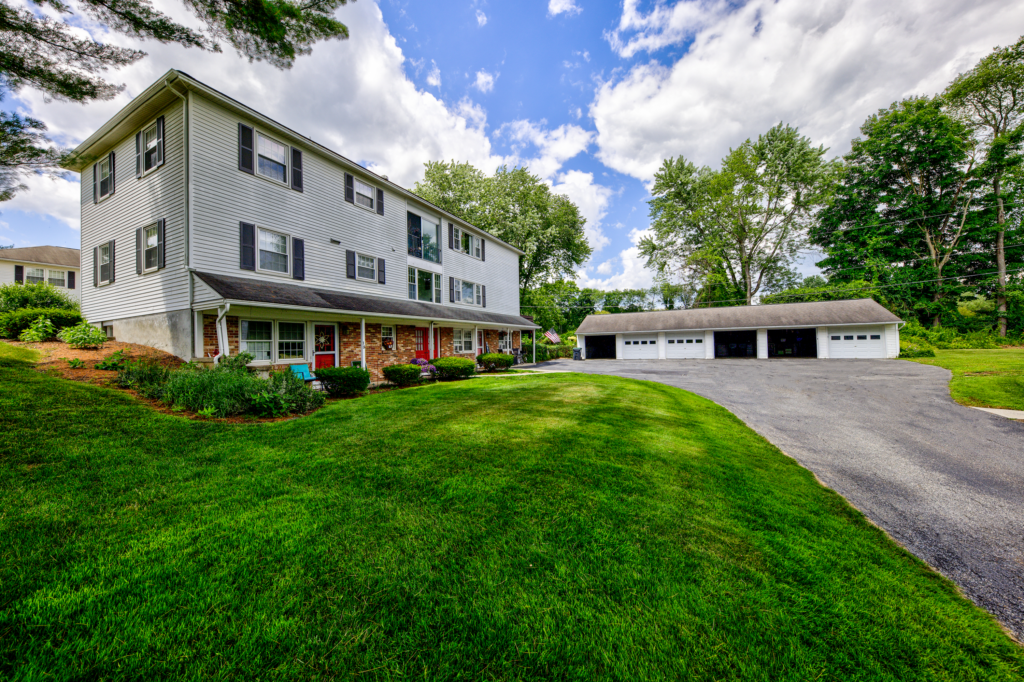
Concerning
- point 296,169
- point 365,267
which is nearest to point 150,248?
point 296,169

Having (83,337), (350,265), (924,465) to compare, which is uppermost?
(350,265)

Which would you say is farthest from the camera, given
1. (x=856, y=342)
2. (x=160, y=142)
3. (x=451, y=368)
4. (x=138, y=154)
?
(x=856, y=342)

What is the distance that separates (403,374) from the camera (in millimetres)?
11555

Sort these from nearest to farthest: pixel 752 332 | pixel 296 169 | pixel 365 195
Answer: pixel 296 169 < pixel 365 195 < pixel 752 332

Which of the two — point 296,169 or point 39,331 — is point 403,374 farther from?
point 39,331

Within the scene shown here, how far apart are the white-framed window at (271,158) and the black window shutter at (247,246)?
5.91 feet

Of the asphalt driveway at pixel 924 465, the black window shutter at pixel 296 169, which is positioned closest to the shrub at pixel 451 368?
the black window shutter at pixel 296 169

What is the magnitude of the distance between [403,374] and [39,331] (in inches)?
390

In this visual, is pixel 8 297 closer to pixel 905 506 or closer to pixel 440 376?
pixel 440 376

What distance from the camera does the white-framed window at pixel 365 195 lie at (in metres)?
13.5

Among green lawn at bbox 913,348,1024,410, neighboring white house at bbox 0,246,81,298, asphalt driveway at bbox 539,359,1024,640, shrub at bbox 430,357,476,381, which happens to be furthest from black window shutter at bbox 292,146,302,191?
neighboring white house at bbox 0,246,81,298

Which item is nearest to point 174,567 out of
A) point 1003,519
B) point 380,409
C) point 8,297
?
point 380,409

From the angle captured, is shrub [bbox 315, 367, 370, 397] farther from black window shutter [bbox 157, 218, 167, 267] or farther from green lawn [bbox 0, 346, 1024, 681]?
black window shutter [bbox 157, 218, 167, 267]

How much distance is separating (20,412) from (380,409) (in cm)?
463
